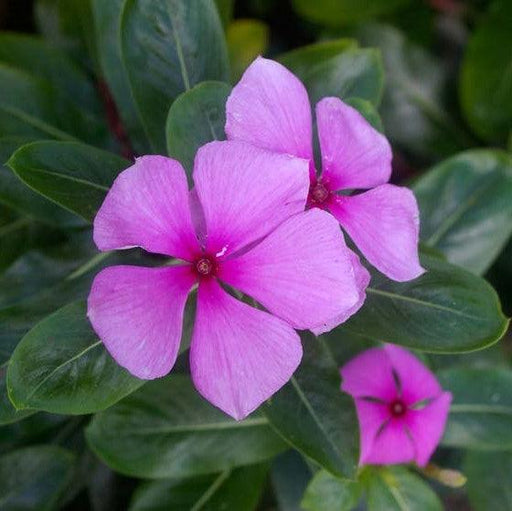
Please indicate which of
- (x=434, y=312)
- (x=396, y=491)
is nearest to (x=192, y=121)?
(x=434, y=312)

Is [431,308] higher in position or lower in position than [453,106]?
higher

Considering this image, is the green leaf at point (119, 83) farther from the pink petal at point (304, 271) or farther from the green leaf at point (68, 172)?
the pink petal at point (304, 271)

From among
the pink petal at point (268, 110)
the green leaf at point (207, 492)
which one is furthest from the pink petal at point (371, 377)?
the pink petal at point (268, 110)

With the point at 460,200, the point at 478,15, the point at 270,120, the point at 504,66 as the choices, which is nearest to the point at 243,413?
the point at 270,120

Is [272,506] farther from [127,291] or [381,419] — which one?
[127,291]

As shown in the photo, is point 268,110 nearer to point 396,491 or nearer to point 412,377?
point 412,377

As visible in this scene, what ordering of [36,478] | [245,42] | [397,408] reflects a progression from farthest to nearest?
[245,42]
[36,478]
[397,408]
